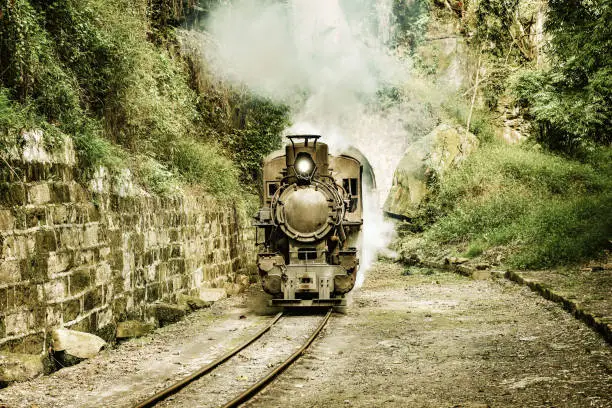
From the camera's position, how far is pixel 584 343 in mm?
7328

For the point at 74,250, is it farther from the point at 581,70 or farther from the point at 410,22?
the point at 410,22

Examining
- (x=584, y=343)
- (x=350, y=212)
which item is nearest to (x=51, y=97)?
(x=350, y=212)

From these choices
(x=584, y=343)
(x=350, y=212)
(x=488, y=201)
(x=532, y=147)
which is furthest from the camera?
(x=532, y=147)

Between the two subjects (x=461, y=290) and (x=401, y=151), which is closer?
(x=461, y=290)

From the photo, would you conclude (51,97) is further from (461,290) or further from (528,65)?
(528,65)

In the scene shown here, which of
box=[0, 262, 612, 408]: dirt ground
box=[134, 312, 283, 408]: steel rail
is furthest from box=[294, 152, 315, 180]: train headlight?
box=[134, 312, 283, 408]: steel rail

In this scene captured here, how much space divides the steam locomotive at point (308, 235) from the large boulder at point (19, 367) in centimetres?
473

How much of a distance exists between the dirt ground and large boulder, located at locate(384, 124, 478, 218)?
11943mm

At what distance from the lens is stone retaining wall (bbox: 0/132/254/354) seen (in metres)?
6.42

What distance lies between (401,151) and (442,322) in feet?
50.4

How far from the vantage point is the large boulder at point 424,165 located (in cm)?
2302

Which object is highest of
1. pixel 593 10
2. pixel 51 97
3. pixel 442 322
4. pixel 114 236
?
pixel 593 10

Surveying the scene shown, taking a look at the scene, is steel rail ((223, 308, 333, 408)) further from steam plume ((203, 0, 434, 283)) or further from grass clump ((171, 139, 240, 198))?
steam plume ((203, 0, 434, 283))

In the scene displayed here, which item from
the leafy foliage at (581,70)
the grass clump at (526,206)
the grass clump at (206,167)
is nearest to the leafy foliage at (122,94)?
the grass clump at (206,167)
